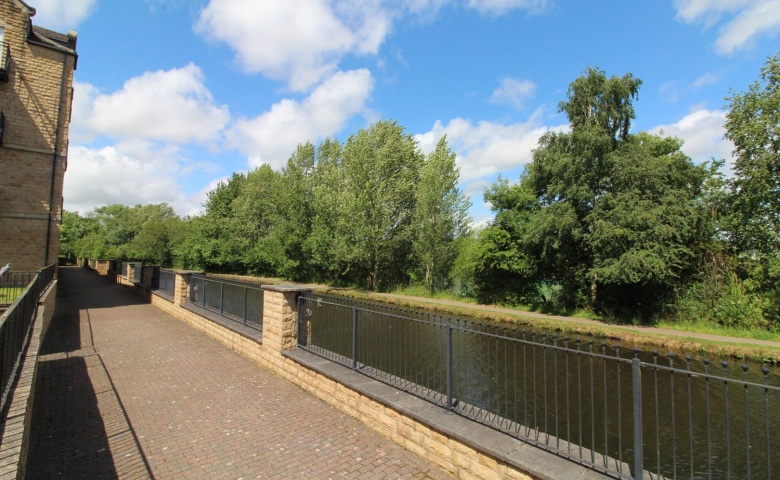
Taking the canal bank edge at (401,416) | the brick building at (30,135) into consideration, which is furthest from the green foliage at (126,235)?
the canal bank edge at (401,416)

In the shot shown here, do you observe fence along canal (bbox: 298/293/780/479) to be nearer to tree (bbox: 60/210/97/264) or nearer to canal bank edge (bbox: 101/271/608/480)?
canal bank edge (bbox: 101/271/608/480)

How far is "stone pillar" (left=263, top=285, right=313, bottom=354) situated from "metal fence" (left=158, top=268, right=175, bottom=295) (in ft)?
26.9

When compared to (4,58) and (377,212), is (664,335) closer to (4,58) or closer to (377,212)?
(377,212)

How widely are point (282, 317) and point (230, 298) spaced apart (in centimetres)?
387

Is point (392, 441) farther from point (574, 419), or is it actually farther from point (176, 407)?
point (574, 419)

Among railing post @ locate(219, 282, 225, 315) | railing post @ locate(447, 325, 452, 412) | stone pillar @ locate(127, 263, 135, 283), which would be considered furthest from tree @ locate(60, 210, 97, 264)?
railing post @ locate(447, 325, 452, 412)

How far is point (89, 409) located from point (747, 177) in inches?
870

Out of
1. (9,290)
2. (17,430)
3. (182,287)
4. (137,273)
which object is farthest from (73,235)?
(17,430)

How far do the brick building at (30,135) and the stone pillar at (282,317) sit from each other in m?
14.1

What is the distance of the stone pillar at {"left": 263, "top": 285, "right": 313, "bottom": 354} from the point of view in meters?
6.61

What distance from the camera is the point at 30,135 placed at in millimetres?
14711

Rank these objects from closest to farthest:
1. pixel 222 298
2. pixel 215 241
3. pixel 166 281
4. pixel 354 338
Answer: pixel 354 338, pixel 222 298, pixel 166 281, pixel 215 241

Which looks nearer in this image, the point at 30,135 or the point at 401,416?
the point at 401,416

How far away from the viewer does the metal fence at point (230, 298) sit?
28.2ft
